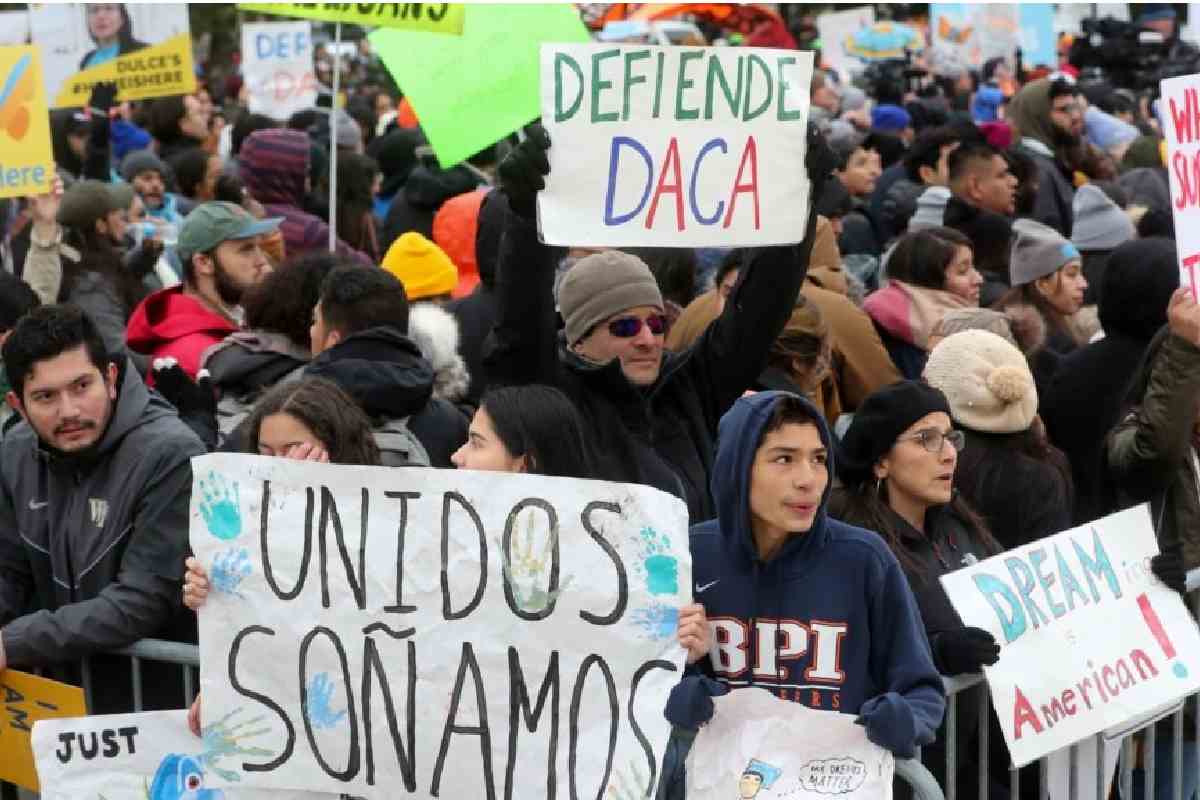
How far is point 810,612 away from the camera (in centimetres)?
375

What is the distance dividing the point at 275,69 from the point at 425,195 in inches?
224

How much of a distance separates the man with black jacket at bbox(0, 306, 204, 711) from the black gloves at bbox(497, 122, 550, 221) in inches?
39.1

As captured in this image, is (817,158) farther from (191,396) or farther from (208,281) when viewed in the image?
(208,281)

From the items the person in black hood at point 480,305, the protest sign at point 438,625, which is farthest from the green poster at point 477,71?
the protest sign at point 438,625

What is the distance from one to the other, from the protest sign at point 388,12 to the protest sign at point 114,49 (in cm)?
410

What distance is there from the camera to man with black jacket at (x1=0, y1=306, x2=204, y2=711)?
14.8ft

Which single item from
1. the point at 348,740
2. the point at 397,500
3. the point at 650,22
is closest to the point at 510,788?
the point at 348,740

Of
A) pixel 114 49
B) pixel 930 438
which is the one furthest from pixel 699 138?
pixel 114 49

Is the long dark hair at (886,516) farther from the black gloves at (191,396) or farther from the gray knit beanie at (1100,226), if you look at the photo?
the gray knit beanie at (1100,226)

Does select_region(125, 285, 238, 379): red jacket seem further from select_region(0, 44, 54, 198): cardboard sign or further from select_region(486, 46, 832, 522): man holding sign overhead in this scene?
select_region(486, 46, 832, 522): man holding sign overhead

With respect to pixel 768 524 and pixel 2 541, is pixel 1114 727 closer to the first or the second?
pixel 768 524

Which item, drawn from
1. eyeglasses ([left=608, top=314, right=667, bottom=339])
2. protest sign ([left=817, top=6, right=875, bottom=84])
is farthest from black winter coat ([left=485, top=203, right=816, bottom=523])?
protest sign ([left=817, top=6, right=875, bottom=84])

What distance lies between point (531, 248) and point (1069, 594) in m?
1.49

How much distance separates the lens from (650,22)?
15.7 m
